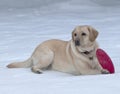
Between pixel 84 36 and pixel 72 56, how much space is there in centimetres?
33

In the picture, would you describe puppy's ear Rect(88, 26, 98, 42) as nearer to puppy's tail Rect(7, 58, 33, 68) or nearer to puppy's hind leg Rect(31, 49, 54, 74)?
puppy's hind leg Rect(31, 49, 54, 74)

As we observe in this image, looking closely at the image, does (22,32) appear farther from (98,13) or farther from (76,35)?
(76,35)

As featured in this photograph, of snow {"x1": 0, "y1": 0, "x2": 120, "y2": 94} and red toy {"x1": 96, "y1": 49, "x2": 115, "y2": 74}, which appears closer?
snow {"x1": 0, "y1": 0, "x2": 120, "y2": 94}

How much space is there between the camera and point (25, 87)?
4.34 metres

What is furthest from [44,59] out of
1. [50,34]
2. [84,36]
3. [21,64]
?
[50,34]

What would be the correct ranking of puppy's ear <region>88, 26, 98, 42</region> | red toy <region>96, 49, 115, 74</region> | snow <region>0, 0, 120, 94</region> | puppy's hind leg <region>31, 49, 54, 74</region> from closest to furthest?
snow <region>0, 0, 120, 94</region>, puppy's ear <region>88, 26, 98, 42</region>, red toy <region>96, 49, 115, 74</region>, puppy's hind leg <region>31, 49, 54, 74</region>

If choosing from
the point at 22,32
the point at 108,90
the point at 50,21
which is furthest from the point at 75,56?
the point at 50,21

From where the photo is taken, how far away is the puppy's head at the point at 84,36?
17.8 feet

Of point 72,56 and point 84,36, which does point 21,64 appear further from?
point 84,36

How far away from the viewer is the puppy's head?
5.44 meters

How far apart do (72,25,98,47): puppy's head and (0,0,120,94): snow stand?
416 mm

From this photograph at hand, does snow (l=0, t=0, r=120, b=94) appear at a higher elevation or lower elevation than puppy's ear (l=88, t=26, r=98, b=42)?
lower

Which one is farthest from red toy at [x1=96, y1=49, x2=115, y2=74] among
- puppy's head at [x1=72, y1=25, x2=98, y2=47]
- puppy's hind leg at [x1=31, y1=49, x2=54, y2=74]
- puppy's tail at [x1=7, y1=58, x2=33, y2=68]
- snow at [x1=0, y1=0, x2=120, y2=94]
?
puppy's tail at [x1=7, y1=58, x2=33, y2=68]

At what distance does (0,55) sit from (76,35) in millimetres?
2027
